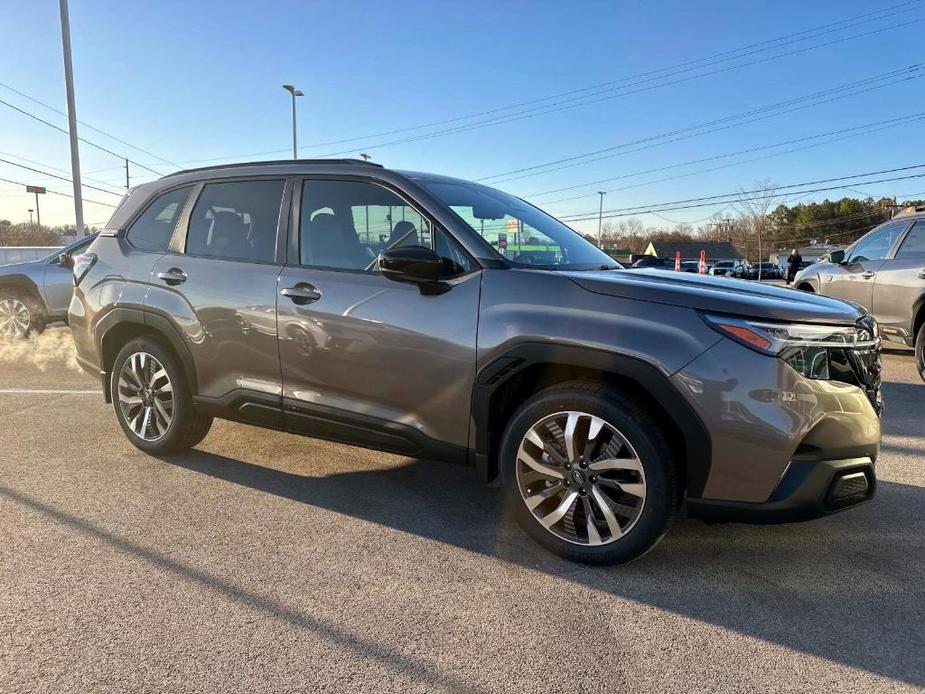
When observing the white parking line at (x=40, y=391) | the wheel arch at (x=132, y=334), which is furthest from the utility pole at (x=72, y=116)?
the wheel arch at (x=132, y=334)

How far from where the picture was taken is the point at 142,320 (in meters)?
4.32

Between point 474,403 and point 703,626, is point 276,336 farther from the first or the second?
point 703,626

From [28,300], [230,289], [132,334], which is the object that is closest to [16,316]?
[28,300]

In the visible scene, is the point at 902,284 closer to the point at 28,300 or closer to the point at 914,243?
the point at 914,243

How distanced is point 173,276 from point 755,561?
3.69 metres

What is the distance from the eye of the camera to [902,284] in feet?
24.5

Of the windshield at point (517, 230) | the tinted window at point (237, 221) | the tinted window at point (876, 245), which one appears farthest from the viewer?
the tinted window at point (876, 245)

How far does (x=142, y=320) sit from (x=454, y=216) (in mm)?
2314

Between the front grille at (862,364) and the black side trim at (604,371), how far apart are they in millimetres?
617

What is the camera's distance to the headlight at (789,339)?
2.62m

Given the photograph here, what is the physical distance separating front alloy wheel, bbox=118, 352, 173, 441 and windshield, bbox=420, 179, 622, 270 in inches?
88.2

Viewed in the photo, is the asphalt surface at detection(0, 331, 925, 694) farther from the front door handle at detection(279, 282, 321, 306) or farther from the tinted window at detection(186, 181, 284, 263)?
the tinted window at detection(186, 181, 284, 263)

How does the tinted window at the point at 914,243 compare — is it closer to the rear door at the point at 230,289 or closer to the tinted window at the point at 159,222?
the rear door at the point at 230,289

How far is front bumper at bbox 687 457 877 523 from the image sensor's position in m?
2.62
